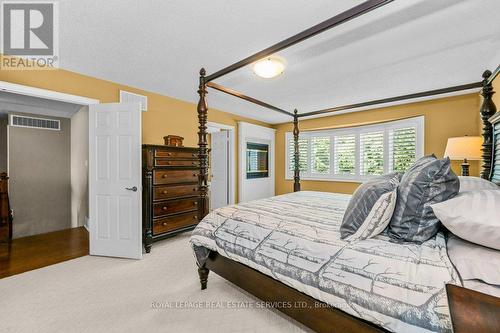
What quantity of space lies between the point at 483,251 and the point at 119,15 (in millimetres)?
2868

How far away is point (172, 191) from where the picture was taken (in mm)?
3354

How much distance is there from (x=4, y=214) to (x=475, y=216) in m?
5.51

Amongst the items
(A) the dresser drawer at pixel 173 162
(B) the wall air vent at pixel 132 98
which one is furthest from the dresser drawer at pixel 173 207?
(B) the wall air vent at pixel 132 98

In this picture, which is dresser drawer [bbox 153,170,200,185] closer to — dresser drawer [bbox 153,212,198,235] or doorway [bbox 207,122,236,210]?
dresser drawer [bbox 153,212,198,235]

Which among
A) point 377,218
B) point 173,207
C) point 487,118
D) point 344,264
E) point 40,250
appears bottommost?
point 40,250

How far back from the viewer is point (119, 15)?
1.85 metres

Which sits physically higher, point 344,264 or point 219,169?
point 219,169

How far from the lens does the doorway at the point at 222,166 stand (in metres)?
5.18

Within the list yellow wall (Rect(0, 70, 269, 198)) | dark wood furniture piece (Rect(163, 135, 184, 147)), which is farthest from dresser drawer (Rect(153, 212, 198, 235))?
yellow wall (Rect(0, 70, 269, 198))

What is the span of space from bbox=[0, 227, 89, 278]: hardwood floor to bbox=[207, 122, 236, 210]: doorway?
8.84 feet

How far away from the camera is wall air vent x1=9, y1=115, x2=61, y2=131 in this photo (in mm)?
4000

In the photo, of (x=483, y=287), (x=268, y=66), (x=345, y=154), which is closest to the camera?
(x=483, y=287)

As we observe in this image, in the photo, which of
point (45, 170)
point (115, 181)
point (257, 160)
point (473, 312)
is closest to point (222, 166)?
point (257, 160)

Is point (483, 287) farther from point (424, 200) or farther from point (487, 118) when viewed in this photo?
point (487, 118)
